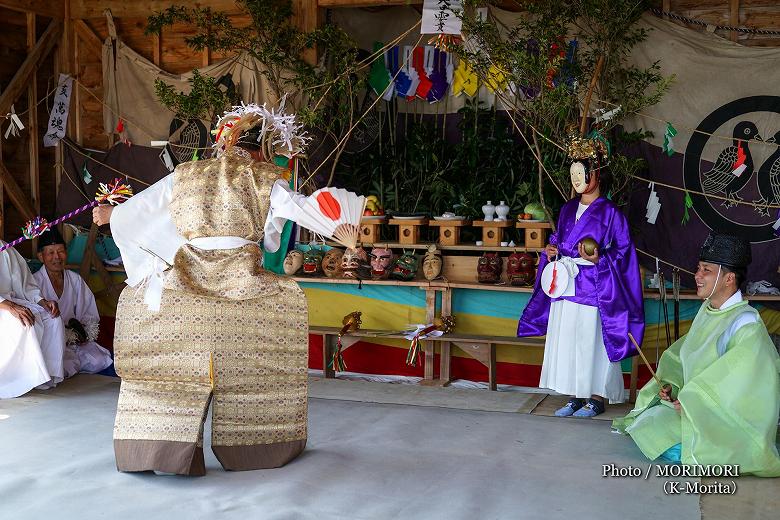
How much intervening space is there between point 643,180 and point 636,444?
6.94ft

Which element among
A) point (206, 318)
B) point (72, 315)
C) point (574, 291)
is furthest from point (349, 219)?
point (72, 315)

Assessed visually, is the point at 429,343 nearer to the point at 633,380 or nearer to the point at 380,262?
the point at 380,262

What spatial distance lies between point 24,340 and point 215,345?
2138mm

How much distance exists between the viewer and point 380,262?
6.23 metres

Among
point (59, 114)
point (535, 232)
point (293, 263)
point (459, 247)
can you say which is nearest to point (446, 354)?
point (459, 247)

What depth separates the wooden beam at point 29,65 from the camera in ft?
23.5

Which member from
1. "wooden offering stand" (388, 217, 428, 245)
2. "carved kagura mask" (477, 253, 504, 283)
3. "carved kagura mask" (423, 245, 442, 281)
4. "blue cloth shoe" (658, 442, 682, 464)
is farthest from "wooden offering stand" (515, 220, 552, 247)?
"blue cloth shoe" (658, 442, 682, 464)

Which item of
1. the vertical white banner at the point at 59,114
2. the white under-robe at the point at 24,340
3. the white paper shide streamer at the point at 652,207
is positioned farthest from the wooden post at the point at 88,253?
the white paper shide streamer at the point at 652,207

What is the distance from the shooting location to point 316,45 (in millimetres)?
6703

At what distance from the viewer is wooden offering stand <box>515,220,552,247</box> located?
19.7 feet

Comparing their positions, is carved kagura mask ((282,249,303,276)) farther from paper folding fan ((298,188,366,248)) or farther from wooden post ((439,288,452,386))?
paper folding fan ((298,188,366,248))

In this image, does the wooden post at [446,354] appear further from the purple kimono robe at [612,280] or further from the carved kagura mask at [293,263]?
the purple kimono robe at [612,280]

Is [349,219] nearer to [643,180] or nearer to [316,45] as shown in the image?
[643,180]

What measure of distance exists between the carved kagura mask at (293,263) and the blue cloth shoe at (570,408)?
91.8 inches
